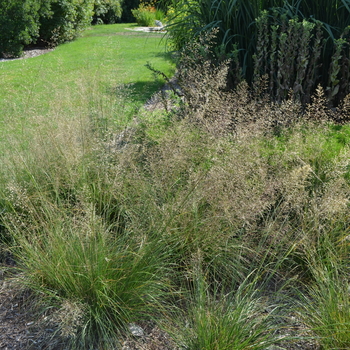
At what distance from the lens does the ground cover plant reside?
2324 millimetres

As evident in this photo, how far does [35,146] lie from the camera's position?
11.3ft

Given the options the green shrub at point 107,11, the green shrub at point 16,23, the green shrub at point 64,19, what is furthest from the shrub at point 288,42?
the green shrub at point 107,11

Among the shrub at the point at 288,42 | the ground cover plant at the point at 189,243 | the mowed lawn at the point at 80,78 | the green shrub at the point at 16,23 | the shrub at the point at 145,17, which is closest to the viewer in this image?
the ground cover plant at the point at 189,243

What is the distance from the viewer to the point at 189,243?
2.83 m

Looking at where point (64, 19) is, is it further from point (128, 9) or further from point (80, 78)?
point (128, 9)

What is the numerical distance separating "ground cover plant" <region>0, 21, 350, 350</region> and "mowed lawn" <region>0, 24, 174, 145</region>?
0.29 metres

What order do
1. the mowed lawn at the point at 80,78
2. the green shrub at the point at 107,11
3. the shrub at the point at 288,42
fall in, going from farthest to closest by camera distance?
the green shrub at the point at 107,11
the shrub at the point at 288,42
the mowed lawn at the point at 80,78

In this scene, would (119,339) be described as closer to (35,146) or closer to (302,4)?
(35,146)

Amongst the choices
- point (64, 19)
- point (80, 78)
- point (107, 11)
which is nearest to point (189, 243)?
point (80, 78)

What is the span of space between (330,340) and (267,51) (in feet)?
11.4

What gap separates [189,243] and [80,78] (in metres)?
2.28

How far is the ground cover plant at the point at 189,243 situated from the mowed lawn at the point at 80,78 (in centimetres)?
29

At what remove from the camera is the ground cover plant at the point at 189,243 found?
2.32 meters

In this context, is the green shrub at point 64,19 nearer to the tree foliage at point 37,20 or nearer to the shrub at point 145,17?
the tree foliage at point 37,20
